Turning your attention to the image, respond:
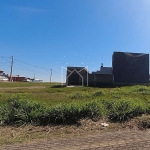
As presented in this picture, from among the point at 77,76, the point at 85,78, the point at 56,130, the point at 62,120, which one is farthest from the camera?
the point at 77,76

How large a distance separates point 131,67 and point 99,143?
2310 cm

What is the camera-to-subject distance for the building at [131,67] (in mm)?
23984

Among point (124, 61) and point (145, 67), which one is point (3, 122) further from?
point (145, 67)

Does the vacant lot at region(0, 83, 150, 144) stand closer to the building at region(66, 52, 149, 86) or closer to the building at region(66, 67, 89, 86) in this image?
the building at region(66, 67, 89, 86)

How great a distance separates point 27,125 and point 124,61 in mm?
22463

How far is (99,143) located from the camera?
2.68m

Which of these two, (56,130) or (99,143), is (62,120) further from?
(99,143)

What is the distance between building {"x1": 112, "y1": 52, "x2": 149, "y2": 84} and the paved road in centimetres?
2159

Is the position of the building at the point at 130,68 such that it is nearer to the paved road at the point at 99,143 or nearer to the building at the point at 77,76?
the building at the point at 77,76

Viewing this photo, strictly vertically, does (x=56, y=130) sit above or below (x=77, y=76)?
below

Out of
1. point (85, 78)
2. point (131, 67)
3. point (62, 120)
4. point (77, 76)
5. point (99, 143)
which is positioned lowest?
point (99, 143)

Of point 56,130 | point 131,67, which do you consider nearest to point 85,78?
point 131,67

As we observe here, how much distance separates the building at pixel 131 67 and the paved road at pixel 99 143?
2159cm

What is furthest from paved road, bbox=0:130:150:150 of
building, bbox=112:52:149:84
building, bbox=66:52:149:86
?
building, bbox=112:52:149:84
